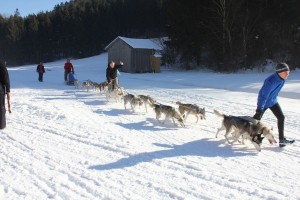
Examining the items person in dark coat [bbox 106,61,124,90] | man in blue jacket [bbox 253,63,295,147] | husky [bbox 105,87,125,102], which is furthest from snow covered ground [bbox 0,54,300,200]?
person in dark coat [bbox 106,61,124,90]

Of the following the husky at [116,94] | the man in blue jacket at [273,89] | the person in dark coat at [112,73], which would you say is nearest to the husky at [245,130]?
the man in blue jacket at [273,89]

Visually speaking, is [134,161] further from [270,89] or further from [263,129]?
[270,89]

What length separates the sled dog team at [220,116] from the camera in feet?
22.7

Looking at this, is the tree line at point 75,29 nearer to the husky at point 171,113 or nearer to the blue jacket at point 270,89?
the husky at point 171,113

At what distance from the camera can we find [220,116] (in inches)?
317

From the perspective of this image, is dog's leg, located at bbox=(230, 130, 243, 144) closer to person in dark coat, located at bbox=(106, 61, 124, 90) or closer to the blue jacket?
the blue jacket

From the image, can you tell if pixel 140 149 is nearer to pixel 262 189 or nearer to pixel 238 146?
pixel 238 146

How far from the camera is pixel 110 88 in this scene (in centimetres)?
1364

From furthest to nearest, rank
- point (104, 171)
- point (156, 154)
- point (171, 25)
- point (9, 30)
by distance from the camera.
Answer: point (9, 30)
point (171, 25)
point (156, 154)
point (104, 171)

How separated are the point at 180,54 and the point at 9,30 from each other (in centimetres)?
4957

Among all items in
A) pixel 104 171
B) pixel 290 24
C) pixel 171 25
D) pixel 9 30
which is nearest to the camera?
pixel 104 171

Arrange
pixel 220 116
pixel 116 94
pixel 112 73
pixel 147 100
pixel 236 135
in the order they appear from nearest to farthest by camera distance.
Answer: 1. pixel 236 135
2. pixel 220 116
3. pixel 147 100
4. pixel 116 94
5. pixel 112 73

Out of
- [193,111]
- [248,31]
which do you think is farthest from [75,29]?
[193,111]

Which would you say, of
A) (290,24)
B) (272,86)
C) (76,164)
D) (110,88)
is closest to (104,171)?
(76,164)
